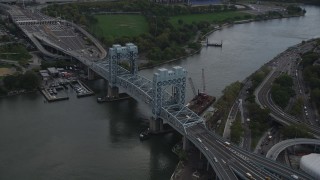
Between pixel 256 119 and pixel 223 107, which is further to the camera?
pixel 223 107

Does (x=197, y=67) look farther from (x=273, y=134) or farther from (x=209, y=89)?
(x=273, y=134)

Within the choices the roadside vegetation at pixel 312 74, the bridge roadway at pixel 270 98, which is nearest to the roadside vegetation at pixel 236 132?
the bridge roadway at pixel 270 98

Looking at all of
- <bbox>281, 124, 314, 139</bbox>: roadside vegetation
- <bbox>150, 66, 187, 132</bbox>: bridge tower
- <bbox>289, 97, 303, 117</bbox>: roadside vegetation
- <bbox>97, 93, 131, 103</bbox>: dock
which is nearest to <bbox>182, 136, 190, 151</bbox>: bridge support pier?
<bbox>150, 66, 187, 132</bbox>: bridge tower

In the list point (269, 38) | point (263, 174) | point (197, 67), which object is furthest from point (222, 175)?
point (269, 38)

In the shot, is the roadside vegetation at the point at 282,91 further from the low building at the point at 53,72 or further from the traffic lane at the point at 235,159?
the low building at the point at 53,72

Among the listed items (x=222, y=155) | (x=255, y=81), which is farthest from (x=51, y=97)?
(x=255, y=81)

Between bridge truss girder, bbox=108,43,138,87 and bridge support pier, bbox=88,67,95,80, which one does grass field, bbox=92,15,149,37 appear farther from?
bridge truss girder, bbox=108,43,138,87

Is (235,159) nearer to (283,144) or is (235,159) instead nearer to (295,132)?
(283,144)
